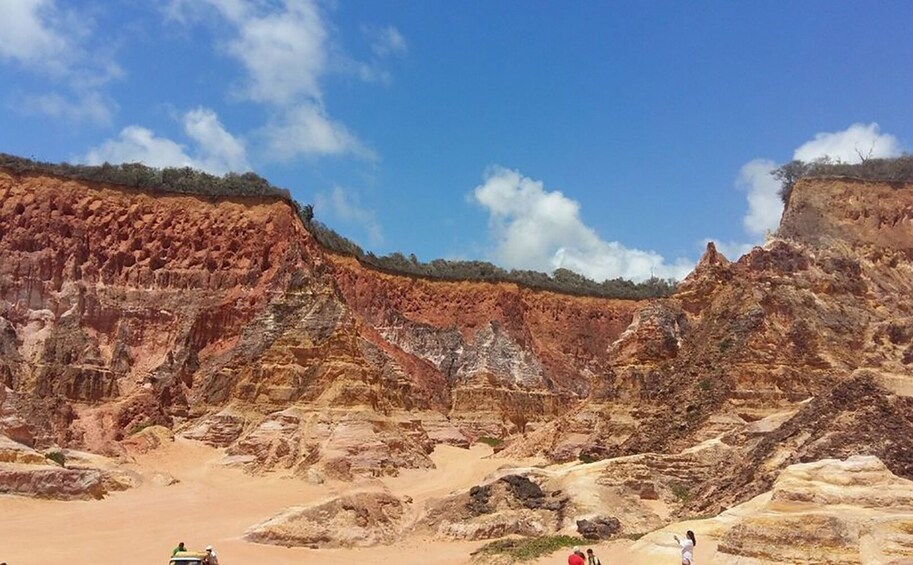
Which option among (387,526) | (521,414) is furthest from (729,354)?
(521,414)

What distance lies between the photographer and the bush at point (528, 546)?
18.7 metres

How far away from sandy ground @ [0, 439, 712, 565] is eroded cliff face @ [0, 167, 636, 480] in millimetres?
1885

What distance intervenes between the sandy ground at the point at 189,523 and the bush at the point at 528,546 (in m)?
0.53

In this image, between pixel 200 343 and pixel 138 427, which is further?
pixel 200 343

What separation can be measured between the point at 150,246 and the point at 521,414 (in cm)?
2829

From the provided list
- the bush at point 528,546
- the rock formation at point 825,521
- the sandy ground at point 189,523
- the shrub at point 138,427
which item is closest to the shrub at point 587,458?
the sandy ground at point 189,523

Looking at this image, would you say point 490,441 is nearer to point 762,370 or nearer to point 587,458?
point 587,458

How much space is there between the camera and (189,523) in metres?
23.6

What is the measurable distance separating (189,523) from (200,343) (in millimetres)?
19863

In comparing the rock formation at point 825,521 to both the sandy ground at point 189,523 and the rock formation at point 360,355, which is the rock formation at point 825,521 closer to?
the sandy ground at point 189,523

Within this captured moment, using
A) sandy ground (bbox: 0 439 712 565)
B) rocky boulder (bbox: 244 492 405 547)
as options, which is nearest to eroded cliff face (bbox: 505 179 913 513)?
sandy ground (bbox: 0 439 712 565)

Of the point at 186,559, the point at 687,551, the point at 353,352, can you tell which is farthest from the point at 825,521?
the point at 353,352

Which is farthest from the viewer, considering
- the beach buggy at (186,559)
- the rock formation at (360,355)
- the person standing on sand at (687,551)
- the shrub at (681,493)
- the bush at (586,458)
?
the bush at (586,458)

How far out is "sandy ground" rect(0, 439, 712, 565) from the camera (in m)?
19.2
